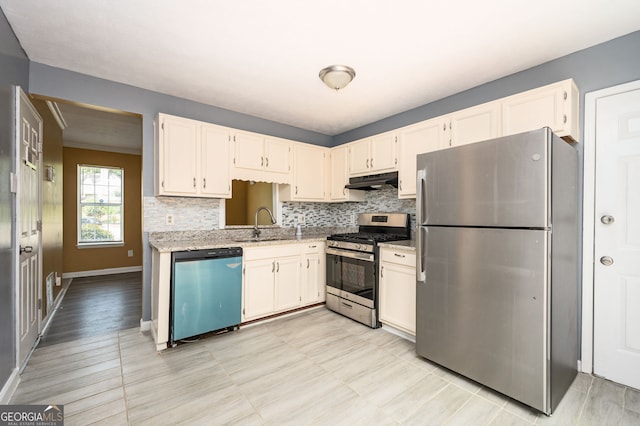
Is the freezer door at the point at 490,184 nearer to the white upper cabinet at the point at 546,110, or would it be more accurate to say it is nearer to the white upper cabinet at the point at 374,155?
the white upper cabinet at the point at 546,110

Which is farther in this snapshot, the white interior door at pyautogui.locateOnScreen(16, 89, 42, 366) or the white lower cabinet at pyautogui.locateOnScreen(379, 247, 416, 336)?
the white lower cabinet at pyautogui.locateOnScreen(379, 247, 416, 336)

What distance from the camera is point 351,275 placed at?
3221 mm

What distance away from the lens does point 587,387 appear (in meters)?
1.98

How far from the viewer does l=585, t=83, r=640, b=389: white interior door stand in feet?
6.48

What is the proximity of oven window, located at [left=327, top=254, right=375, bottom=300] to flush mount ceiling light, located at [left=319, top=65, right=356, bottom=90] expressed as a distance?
1.79 m

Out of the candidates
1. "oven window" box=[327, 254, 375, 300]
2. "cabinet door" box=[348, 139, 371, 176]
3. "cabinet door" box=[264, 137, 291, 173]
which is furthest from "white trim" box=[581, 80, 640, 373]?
"cabinet door" box=[264, 137, 291, 173]

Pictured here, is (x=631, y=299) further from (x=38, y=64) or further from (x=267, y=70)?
(x=38, y=64)

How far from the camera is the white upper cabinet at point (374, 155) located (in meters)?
3.28

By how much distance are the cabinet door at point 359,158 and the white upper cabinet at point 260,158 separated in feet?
2.74

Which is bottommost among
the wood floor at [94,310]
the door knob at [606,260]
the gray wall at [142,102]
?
the wood floor at [94,310]

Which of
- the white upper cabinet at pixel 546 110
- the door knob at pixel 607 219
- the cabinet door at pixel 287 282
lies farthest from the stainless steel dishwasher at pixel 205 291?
the door knob at pixel 607 219

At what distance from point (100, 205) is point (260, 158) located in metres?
4.25

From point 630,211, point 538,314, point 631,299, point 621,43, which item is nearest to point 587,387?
point 631,299

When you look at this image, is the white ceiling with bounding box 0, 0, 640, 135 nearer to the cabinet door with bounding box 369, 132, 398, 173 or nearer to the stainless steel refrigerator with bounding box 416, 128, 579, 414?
the cabinet door with bounding box 369, 132, 398, 173
